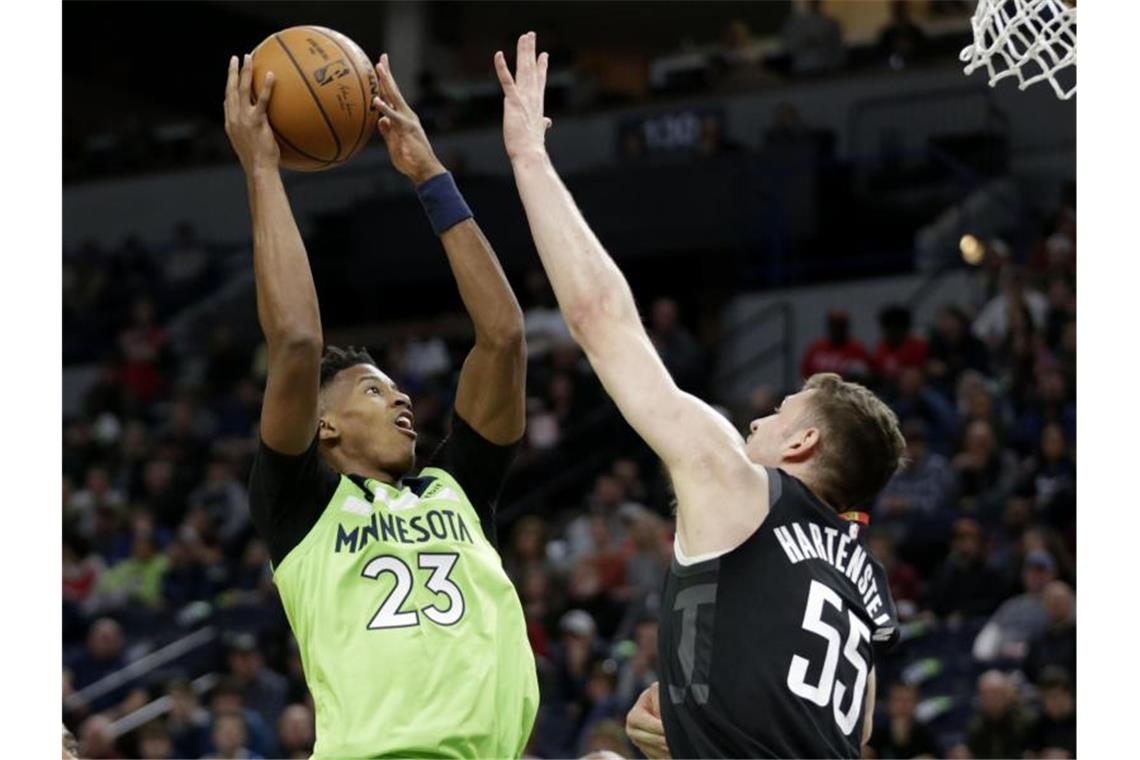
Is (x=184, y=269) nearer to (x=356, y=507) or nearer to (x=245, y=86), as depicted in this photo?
(x=245, y=86)

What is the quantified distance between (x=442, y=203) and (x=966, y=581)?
6948mm

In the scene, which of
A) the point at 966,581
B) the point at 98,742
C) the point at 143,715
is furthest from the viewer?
the point at 143,715

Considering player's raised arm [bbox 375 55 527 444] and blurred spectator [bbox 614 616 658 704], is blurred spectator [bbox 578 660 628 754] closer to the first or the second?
blurred spectator [bbox 614 616 658 704]

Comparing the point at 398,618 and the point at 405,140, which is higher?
the point at 405,140

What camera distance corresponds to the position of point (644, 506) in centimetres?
1381

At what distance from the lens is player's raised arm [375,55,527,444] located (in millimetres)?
4816

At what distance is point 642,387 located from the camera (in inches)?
150

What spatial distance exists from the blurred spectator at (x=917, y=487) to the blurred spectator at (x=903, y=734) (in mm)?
2319

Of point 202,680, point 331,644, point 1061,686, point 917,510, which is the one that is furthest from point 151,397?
point 331,644

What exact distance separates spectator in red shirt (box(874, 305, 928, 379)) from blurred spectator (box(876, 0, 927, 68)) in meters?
2.81

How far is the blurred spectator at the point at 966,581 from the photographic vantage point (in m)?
11.0

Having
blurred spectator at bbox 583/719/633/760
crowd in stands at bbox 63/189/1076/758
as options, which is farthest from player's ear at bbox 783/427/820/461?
blurred spectator at bbox 583/719/633/760

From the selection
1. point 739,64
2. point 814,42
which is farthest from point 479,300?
point 739,64

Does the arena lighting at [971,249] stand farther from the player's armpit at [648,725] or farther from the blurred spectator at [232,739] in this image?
the player's armpit at [648,725]
